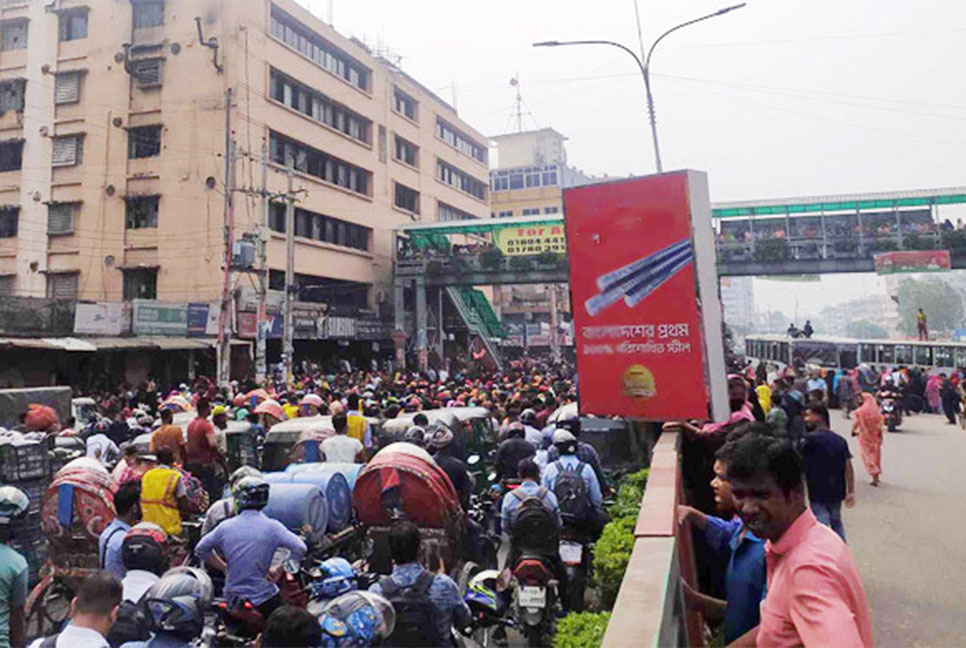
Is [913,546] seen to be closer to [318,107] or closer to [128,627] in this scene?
[128,627]

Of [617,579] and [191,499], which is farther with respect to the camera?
[191,499]

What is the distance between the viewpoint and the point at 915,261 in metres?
26.6

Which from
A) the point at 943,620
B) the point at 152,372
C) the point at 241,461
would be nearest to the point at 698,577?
the point at 943,620

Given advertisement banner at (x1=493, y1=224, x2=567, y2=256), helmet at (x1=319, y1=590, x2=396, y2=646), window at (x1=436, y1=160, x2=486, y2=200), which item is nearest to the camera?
helmet at (x1=319, y1=590, x2=396, y2=646)

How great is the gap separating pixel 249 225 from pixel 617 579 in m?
25.7

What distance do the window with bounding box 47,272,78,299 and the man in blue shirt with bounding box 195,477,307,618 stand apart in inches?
1127

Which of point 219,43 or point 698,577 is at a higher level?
point 219,43

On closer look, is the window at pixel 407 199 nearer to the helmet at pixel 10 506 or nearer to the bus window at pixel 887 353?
the bus window at pixel 887 353

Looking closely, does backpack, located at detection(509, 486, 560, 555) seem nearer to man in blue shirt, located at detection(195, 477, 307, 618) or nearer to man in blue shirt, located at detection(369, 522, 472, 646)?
man in blue shirt, located at detection(369, 522, 472, 646)

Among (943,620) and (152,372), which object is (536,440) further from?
(152,372)

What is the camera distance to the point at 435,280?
34.5 metres

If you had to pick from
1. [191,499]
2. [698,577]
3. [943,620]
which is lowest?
[943,620]

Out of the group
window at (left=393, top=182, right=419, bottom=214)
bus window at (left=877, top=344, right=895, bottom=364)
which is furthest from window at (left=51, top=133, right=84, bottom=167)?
bus window at (left=877, top=344, right=895, bottom=364)

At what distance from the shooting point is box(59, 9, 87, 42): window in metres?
29.4
